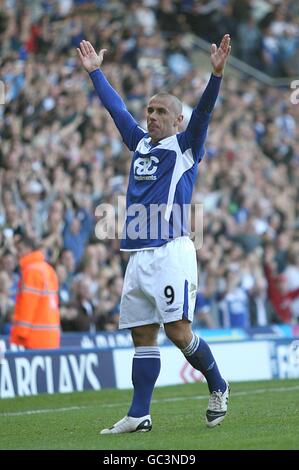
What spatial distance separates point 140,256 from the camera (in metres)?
8.62

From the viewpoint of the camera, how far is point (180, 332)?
28.0 feet

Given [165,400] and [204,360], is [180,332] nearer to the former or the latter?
[204,360]

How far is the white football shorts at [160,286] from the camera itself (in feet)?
27.6

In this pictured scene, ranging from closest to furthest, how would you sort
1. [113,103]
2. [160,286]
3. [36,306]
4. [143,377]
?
[160,286] < [143,377] < [113,103] < [36,306]

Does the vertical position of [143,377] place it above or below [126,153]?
below

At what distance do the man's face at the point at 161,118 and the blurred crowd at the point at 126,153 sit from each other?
672 centimetres

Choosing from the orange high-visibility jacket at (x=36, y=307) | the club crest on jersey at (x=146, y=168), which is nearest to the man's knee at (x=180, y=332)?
the club crest on jersey at (x=146, y=168)

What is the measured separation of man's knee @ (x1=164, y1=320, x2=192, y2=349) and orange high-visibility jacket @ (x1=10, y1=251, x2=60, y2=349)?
6.15 meters

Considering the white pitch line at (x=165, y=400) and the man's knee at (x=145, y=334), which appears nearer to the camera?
the man's knee at (x=145, y=334)

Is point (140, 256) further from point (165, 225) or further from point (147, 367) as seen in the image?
point (147, 367)

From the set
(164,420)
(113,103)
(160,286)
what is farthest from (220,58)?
(164,420)

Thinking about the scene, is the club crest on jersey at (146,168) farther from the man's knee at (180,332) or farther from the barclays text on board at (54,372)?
the barclays text on board at (54,372)

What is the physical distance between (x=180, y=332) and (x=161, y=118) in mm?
1598
